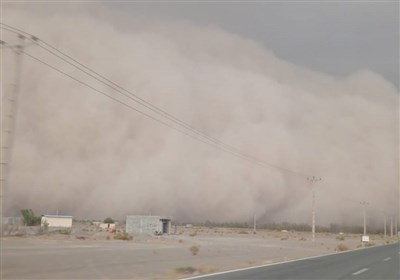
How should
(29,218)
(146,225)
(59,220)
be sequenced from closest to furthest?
1. (29,218)
2. (146,225)
3. (59,220)

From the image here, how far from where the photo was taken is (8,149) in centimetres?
1348

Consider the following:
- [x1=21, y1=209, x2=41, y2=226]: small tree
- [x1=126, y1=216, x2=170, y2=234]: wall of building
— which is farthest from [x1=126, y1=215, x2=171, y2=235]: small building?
[x1=21, y1=209, x2=41, y2=226]: small tree

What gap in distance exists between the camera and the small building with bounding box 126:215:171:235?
3039 inches

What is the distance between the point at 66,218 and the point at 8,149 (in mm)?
89404

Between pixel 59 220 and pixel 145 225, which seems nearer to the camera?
pixel 145 225

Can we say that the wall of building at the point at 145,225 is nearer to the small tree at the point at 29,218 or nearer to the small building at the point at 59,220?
the small tree at the point at 29,218

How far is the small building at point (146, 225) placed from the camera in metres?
77.2

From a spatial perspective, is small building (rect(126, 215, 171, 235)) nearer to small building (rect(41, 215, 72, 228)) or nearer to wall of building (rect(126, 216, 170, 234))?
wall of building (rect(126, 216, 170, 234))

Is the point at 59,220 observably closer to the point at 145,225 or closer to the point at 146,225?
the point at 145,225

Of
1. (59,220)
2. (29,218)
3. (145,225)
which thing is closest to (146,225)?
(145,225)

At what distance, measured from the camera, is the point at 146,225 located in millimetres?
77875

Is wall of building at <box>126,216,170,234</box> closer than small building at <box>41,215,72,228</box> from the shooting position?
Yes

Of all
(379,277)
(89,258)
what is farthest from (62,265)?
(379,277)

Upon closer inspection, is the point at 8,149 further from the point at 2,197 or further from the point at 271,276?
the point at 271,276
